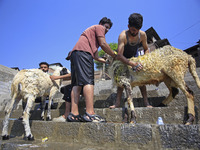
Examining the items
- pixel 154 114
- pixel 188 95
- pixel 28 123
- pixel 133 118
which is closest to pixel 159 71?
pixel 188 95

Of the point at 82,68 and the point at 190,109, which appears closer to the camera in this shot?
the point at 190,109

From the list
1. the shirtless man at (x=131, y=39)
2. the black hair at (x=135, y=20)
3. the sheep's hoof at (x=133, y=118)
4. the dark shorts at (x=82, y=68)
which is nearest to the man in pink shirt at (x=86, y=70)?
the dark shorts at (x=82, y=68)

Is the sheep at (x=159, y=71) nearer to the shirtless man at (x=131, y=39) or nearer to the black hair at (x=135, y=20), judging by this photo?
the shirtless man at (x=131, y=39)

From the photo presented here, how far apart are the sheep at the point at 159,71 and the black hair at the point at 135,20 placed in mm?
715

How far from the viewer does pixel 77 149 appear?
1673mm

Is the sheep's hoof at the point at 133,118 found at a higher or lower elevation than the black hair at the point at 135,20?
lower

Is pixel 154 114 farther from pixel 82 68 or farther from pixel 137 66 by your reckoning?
pixel 82 68

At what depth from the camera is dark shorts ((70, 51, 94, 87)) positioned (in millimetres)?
2441

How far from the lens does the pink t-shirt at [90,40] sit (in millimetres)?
2645

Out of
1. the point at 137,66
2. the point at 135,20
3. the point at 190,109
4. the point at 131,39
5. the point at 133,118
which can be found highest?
the point at 135,20

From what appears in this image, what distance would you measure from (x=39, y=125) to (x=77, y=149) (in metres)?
1.43

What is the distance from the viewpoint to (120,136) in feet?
5.82

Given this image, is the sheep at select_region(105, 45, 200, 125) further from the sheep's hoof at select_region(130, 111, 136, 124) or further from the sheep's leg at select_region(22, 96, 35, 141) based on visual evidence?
the sheep's leg at select_region(22, 96, 35, 141)

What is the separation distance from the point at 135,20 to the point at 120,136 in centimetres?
228
